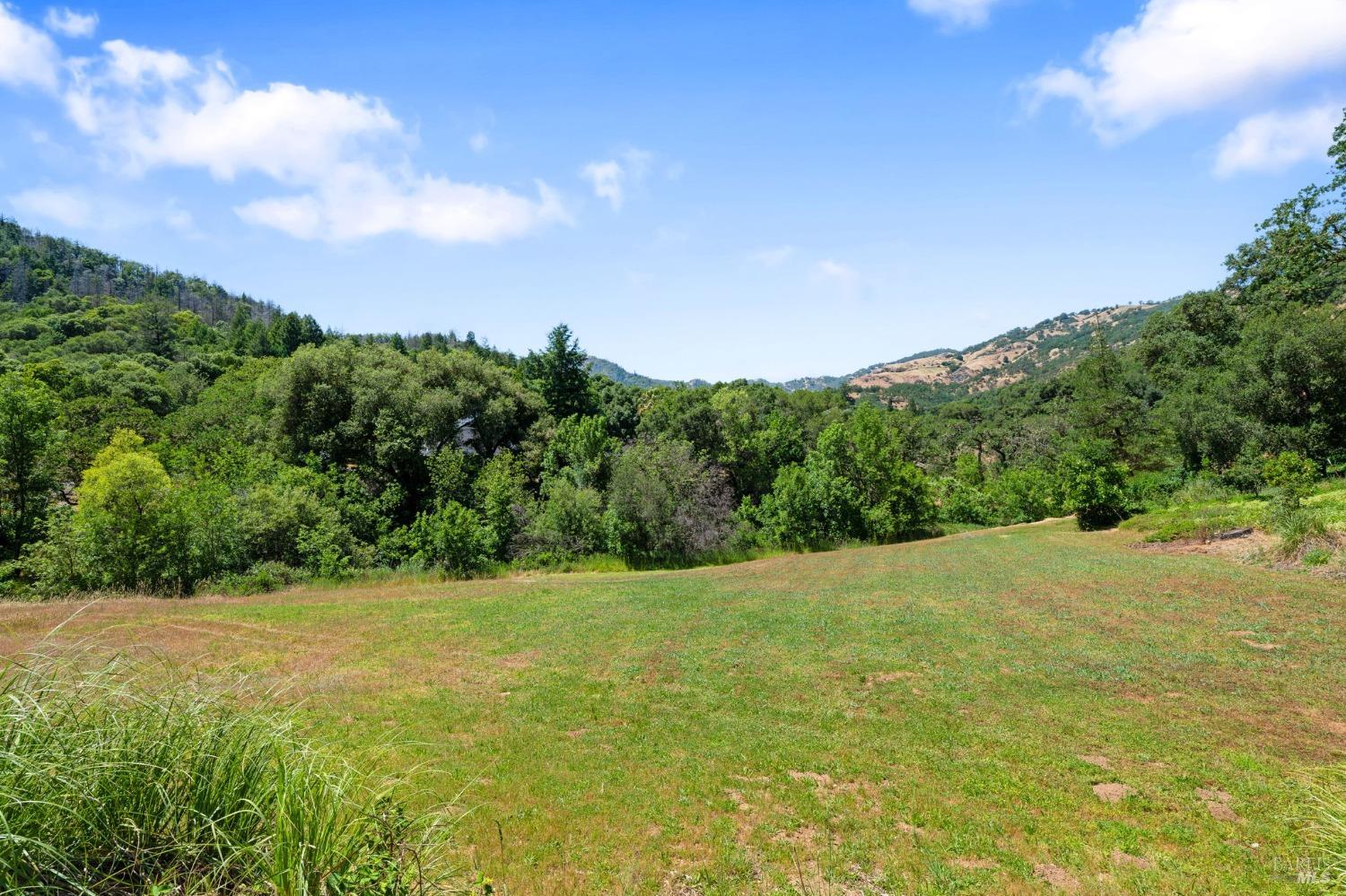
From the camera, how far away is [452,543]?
31.4 meters

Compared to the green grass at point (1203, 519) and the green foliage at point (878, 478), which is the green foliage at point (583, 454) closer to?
the green foliage at point (878, 478)

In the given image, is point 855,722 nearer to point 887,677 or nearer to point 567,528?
point 887,677

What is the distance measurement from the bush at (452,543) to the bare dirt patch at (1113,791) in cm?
2856

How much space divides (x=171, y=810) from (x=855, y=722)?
9065 mm

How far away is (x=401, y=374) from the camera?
160 feet

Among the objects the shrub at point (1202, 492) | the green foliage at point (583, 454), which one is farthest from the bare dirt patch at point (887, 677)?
the green foliage at point (583, 454)

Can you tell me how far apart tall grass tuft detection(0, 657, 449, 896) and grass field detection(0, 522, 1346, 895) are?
106 inches

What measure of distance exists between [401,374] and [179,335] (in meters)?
84.0

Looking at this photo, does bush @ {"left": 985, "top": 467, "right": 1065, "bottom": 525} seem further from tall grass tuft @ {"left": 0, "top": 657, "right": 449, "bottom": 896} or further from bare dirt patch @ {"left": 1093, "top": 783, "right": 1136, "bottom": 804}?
tall grass tuft @ {"left": 0, "top": 657, "right": 449, "bottom": 896}

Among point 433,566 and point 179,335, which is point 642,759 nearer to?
point 433,566

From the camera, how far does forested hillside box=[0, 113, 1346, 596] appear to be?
28656mm

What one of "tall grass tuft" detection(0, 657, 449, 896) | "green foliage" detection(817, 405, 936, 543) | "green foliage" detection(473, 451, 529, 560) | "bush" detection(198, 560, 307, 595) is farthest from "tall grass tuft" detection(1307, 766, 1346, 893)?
"green foliage" detection(817, 405, 936, 543)

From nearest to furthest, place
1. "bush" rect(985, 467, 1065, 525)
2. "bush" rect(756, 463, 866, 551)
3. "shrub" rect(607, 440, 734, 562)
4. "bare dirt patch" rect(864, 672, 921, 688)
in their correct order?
"bare dirt patch" rect(864, 672, 921, 688), "shrub" rect(607, 440, 734, 562), "bush" rect(756, 463, 866, 551), "bush" rect(985, 467, 1065, 525)

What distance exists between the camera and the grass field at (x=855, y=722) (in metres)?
6.25
